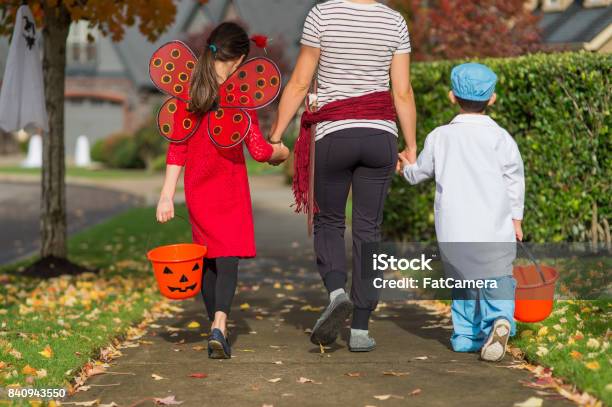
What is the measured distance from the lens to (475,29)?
17.6 metres

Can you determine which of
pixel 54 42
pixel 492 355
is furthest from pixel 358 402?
pixel 54 42

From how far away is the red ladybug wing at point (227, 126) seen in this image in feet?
18.9

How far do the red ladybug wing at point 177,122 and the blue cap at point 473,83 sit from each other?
1.49m

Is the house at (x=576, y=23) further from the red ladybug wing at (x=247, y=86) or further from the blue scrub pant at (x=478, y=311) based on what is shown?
the red ladybug wing at (x=247, y=86)

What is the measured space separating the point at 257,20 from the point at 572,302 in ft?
118

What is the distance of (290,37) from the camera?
42.5 metres

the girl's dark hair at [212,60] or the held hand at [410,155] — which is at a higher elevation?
the girl's dark hair at [212,60]

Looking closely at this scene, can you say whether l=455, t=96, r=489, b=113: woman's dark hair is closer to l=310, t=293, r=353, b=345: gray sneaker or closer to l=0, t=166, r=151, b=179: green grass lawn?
l=310, t=293, r=353, b=345: gray sneaker

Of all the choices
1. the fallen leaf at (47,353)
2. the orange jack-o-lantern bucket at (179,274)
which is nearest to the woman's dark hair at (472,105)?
the orange jack-o-lantern bucket at (179,274)

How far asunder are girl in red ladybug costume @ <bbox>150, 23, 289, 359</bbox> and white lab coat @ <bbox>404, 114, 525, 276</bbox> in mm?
960

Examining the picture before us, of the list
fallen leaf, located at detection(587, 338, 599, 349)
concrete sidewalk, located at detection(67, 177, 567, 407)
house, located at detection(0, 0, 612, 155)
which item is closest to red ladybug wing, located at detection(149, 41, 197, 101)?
concrete sidewalk, located at detection(67, 177, 567, 407)

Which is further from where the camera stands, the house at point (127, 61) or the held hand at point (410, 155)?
the house at point (127, 61)

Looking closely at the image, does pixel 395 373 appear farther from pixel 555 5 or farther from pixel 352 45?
pixel 555 5

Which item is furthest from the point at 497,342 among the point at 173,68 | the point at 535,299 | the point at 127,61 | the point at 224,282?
the point at 127,61
